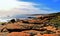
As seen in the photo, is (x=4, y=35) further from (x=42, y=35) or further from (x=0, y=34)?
(x=42, y=35)

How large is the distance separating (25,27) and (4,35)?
13.9ft

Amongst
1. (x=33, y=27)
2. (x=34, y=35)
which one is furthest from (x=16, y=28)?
(x=34, y=35)

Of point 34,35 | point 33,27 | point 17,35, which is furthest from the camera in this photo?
point 33,27

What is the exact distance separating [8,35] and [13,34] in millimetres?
461

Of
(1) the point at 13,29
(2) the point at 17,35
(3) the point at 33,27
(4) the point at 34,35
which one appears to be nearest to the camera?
(2) the point at 17,35

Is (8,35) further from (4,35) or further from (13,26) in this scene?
(13,26)

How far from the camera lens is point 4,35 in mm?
17688

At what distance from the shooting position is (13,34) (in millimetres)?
16797

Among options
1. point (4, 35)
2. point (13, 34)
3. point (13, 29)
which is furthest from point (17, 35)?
point (13, 29)

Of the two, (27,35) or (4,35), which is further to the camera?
(4,35)

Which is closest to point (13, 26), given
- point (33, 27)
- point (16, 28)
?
point (16, 28)

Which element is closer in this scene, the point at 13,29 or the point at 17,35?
the point at 17,35

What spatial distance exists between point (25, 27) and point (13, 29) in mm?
1551

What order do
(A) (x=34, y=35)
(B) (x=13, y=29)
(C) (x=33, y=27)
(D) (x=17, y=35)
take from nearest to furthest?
(D) (x=17, y=35)
(A) (x=34, y=35)
(B) (x=13, y=29)
(C) (x=33, y=27)
